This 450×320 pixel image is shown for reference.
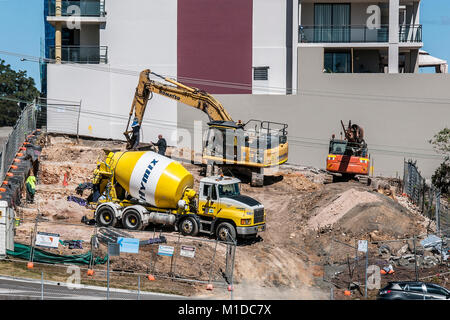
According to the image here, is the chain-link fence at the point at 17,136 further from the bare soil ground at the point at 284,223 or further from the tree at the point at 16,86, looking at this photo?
the tree at the point at 16,86

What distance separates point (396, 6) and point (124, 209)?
27.7 m

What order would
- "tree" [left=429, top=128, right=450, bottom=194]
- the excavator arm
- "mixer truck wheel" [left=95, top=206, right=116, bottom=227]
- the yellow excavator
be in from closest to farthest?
"mixer truck wheel" [left=95, top=206, right=116, bottom=227], the yellow excavator, the excavator arm, "tree" [left=429, top=128, right=450, bottom=194]

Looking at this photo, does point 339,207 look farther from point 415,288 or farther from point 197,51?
point 197,51

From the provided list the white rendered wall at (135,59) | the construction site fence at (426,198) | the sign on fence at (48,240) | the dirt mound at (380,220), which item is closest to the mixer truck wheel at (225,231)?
the dirt mound at (380,220)

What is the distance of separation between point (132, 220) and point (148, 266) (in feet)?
15.9

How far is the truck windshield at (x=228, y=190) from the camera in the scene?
32656 millimetres

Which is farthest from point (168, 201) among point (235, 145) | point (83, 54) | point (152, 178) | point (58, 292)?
point (83, 54)

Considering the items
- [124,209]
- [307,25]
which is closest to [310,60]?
[307,25]

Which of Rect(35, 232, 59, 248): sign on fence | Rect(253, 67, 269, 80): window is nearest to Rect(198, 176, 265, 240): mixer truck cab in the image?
Rect(35, 232, 59, 248): sign on fence

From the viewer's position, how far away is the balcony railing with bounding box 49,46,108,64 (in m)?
53.5

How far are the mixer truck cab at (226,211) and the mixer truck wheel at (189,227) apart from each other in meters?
0.34

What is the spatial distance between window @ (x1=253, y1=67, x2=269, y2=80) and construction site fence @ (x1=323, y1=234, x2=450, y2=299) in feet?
68.8

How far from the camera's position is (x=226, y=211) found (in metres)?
32.2

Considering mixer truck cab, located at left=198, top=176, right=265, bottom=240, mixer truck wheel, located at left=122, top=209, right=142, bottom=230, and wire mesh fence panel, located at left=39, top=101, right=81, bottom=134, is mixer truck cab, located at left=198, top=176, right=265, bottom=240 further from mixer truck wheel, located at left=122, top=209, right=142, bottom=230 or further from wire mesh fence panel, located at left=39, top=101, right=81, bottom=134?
wire mesh fence panel, located at left=39, top=101, right=81, bottom=134
